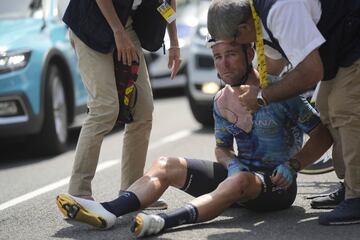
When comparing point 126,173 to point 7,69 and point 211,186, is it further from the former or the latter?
point 7,69

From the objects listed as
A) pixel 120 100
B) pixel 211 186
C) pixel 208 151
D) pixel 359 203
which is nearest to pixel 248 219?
pixel 211 186

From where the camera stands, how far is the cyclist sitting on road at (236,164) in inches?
201

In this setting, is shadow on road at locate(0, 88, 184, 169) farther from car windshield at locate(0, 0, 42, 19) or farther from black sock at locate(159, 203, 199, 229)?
black sock at locate(159, 203, 199, 229)

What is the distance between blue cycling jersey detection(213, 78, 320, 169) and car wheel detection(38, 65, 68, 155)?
364 centimetres

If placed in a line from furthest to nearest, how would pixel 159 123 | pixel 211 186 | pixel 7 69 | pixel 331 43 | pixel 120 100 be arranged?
1. pixel 159 123
2. pixel 7 69
3. pixel 120 100
4. pixel 211 186
5. pixel 331 43

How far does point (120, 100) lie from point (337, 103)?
4.50ft

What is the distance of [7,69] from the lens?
27.6ft

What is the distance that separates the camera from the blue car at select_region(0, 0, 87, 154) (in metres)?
8.47

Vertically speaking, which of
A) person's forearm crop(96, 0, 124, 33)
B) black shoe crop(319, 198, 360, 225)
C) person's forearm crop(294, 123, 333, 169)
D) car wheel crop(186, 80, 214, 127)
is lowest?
car wheel crop(186, 80, 214, 127)

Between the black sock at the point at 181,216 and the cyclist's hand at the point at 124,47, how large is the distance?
106cm

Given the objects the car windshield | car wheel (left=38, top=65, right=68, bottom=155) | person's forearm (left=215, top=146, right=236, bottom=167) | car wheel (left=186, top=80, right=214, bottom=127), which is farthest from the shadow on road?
person's forearm (left=215, top=146, right=236, bottom=167)

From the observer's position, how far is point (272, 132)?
17.6 feet

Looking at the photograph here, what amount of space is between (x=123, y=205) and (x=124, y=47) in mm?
991

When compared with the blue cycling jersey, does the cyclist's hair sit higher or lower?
higher
